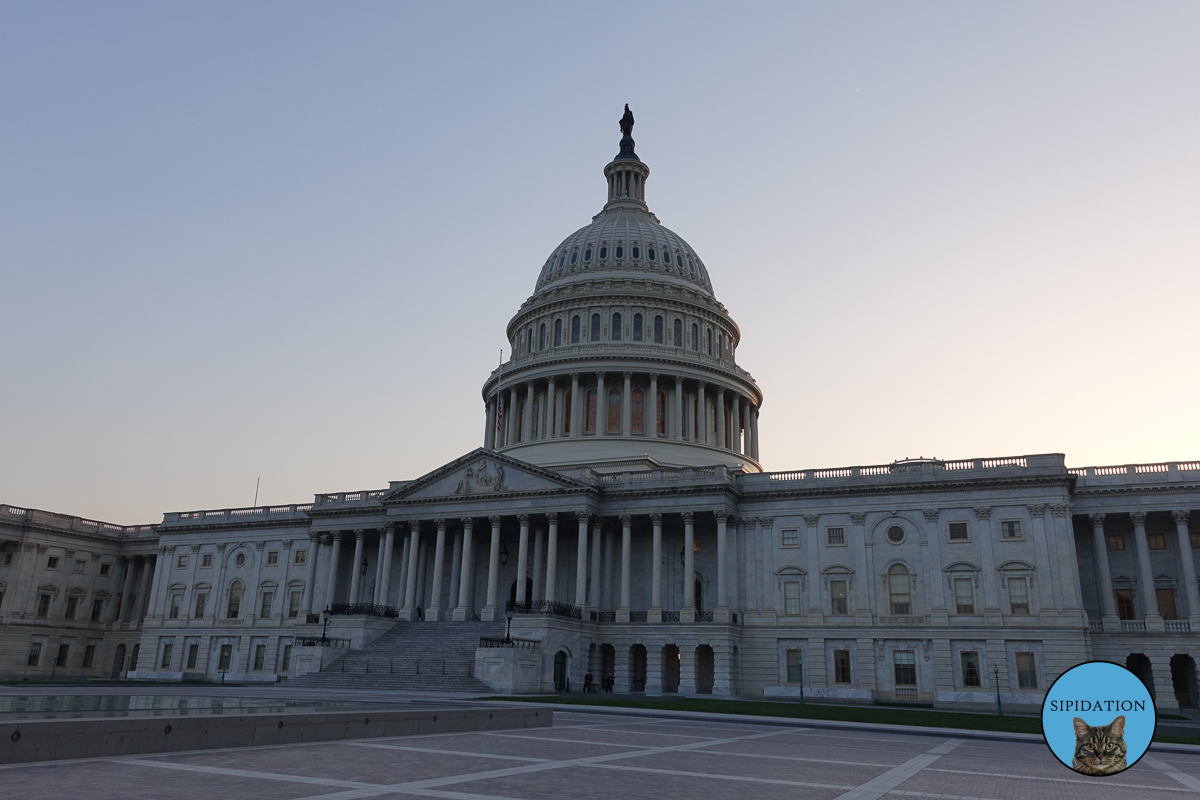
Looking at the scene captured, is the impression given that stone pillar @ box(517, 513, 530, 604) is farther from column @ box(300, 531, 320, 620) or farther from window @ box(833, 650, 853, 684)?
window @ box(833, 650, 853, 684)

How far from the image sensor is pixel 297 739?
59.7 feet

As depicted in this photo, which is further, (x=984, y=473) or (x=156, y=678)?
(x=156, y=678)

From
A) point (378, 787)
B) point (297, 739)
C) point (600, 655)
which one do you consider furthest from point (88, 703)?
point (600, 655)

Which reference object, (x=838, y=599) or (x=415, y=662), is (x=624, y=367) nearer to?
(x=838, y=599)

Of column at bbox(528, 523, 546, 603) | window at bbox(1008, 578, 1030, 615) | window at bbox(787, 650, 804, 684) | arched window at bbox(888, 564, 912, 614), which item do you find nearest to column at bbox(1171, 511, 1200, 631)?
window at bbox(1008, 578, 1030, 615)

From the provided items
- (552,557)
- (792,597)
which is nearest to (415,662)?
(552,557)

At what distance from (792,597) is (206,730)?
47.7m

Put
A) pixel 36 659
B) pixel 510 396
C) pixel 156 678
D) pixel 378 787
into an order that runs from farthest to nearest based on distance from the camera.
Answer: pixel 510 396, pixel 36 659, pixel 156 678, pixel 378 787

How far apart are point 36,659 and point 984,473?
80.4 metres

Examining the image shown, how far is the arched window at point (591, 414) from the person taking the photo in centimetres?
7938

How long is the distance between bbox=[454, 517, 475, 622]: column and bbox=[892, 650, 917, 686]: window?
28.2 meters

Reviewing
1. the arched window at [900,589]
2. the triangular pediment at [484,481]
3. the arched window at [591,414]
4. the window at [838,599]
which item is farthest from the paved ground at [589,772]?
the arched window at [591,414]

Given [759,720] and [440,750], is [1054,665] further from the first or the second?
[440,750]

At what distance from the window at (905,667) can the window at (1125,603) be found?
13.7 metres
